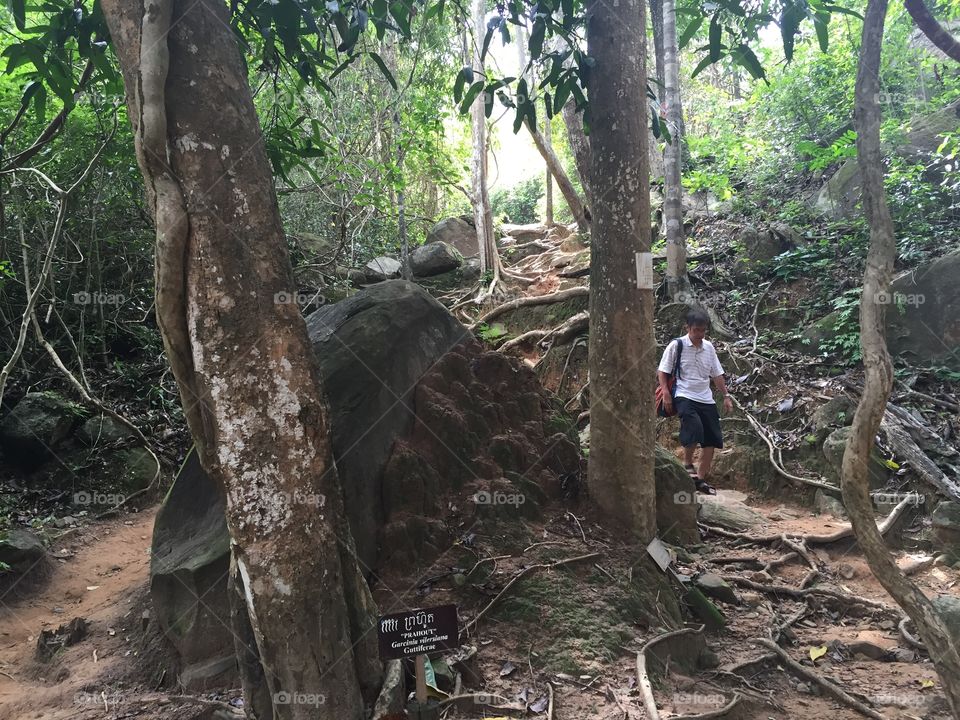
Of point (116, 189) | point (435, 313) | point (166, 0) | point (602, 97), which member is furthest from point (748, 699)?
point (116, 189)

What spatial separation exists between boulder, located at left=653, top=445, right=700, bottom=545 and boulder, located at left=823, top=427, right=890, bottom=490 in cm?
168

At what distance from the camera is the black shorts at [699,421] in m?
5.59

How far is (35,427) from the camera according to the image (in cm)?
684

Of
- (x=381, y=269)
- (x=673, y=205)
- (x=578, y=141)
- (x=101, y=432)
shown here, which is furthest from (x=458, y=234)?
(x=101, y=432)

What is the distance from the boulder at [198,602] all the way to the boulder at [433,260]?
936 centimetres

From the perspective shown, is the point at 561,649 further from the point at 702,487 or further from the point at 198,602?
the point at 702,487

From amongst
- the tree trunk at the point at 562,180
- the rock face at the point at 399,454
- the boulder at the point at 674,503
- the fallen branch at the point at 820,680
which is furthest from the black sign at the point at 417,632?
the tree trunk at the point at 562,180

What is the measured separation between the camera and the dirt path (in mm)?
3471

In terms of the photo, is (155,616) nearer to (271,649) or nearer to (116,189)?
(271,649)

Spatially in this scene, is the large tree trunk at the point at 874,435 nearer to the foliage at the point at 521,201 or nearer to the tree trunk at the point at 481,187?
the tree trunk at the point at 481,187

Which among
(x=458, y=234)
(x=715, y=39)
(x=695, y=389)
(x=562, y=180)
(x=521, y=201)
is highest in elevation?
(x=521, y=201)

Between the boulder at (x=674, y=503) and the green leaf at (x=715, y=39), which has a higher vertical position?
the green leaf at (x=715, y=39)

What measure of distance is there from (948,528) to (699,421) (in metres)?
2.17

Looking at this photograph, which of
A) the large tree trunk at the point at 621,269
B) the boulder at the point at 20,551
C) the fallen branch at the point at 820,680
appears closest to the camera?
the fallen branch at the point at 820,680
